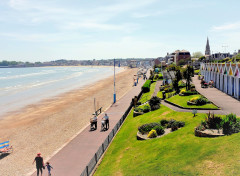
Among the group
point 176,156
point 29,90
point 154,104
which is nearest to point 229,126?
point 176,156

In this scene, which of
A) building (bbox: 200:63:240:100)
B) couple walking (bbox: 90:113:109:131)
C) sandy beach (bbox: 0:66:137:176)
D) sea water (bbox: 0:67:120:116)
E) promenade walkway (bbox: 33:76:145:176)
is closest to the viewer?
promenade walkway (bbox: 33:76:145:176)

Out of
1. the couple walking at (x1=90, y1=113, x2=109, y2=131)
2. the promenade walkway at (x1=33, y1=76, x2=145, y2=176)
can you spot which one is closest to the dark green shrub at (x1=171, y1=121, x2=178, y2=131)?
the promenade walkway at (x1=33, y1=76, x2=145, y2=176)

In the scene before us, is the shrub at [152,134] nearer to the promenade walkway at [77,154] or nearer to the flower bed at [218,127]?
the flower bed at [218,127]

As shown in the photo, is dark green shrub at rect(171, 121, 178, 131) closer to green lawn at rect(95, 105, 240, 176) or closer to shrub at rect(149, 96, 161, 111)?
green lawn at rect(95, 105, 240, 176)

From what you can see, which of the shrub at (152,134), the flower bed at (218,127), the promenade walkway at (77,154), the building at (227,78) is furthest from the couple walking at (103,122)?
the building at (227,78)

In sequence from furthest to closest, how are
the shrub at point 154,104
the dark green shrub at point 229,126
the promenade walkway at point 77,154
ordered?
the shrub at point 154,104 < the promenade walkway at point 77,154 < the dark green shrub at point 229,126

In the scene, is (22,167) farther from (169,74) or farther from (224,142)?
(169,74)

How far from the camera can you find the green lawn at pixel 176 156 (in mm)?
9617

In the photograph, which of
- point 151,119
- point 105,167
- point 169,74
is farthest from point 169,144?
point 169,74

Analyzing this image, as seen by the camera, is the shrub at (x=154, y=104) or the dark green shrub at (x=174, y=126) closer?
the dark green shrub at (x=174, y=126)

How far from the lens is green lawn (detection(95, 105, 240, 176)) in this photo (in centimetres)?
962

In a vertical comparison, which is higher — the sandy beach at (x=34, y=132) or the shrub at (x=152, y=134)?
the shrub at (x=152, y=134)

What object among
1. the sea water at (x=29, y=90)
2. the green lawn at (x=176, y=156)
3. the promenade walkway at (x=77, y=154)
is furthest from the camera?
the sea water at (x=29, y=90)

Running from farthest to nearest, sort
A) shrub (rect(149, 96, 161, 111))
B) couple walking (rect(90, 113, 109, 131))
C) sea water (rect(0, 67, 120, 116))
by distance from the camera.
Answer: sea water (rect(0, 67, 120, 116)) → shrub (rect(149, 96, 161, 111)) → couple walking (rect(90, 113, 109, 131))
